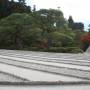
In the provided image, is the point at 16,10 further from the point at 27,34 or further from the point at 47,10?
the point at 27,34

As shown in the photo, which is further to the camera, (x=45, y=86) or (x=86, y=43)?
(x=86, y=43)

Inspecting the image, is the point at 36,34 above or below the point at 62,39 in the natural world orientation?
above

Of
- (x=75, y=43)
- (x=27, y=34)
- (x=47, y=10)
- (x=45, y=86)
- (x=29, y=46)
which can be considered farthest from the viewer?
(x=47, y=10)

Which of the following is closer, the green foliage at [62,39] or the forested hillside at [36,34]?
the forested hillside at [36,34]

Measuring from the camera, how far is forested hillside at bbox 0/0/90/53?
3177 cm

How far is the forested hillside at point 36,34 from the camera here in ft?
104

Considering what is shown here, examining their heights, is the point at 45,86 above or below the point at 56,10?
below

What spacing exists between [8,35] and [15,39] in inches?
42.6

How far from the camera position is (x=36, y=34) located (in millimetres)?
31922

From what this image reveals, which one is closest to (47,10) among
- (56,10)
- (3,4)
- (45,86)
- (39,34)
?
(56,10)

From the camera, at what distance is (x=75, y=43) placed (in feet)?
122

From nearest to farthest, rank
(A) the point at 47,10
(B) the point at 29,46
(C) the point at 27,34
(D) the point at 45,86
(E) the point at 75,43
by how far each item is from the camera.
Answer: (D) the point at 45,86 < (C) the point at 27,34 < (B) the point at 29,46 < (E) the point at 75,43 < (A) the point at 47,10

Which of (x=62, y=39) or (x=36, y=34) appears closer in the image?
(x=36, y=34)

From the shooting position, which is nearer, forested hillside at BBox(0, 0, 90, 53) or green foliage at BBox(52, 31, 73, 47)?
forested hillside at BBox(0, 0, 90, 53)
